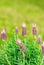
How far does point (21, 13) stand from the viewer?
35.9 feet

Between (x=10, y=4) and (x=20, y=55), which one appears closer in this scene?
(x=20, y=55)

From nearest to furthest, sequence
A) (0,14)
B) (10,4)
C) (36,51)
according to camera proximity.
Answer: (36,51) → (0,14) → (10,4)

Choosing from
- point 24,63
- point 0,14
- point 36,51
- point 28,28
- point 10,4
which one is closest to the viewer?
point 24,63

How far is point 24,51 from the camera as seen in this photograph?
431cm

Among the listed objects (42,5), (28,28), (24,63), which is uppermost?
(42,5)

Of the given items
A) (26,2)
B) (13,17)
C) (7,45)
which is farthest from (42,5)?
(7,45)

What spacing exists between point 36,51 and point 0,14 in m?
6.12

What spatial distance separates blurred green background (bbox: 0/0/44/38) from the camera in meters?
9.80

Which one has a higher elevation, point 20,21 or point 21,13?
point 21,13

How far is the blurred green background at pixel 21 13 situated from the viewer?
9.80 meters

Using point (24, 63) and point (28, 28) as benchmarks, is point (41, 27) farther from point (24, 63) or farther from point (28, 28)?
point (24, 63)

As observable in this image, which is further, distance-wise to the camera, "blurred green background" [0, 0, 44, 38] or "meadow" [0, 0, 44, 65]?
"blurred green background" [0, 0, 44, 38]

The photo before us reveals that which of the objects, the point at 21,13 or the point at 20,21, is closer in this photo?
the point at 20,21

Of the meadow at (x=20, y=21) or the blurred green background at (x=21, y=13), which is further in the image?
the blurred green background at (x=21, y=13)
